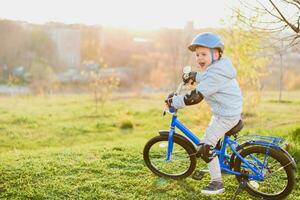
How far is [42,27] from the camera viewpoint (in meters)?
46.2

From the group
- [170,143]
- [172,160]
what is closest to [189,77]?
[170,143]

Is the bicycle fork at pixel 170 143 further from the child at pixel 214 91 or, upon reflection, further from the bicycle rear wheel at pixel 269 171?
the bicycle rear wheel at pixel 269 171

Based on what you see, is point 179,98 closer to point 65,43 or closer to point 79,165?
point 79,165

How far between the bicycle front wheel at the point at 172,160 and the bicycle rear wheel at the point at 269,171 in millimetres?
609

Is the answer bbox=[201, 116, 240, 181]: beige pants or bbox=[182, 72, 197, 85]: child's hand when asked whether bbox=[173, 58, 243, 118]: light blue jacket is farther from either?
bbox=[182, 72, 197, 85]: child's hand

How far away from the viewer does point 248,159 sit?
4.74m

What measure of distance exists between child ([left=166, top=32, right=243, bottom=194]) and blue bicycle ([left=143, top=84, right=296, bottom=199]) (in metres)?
0.18

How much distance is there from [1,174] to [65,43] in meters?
42.9

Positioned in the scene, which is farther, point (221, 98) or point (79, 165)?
point (79, 165)

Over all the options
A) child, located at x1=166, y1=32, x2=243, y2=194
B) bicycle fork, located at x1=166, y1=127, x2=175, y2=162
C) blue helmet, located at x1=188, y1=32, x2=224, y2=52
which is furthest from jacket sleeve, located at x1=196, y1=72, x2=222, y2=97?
bicycle fork, located at x1=166, y1=127, x2=175, y2=162

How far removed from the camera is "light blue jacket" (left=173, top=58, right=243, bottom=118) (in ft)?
14.5

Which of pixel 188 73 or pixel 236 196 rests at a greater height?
pixel 188 73

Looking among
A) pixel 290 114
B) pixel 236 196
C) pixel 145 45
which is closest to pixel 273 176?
pixel 236 196

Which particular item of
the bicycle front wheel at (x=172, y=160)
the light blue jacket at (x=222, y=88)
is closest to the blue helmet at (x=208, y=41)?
the light blue jacket at (x=222, y=88)
